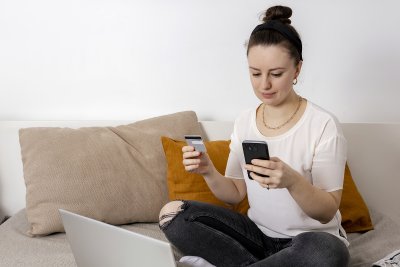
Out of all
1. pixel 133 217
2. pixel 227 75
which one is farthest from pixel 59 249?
pixel 227 75

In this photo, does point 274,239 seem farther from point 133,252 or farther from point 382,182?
point 382,182

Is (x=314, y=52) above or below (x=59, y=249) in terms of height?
above

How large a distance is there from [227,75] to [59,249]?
94 centimetres

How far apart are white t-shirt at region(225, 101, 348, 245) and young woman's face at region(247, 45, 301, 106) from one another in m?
0.10

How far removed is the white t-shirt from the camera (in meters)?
1.41

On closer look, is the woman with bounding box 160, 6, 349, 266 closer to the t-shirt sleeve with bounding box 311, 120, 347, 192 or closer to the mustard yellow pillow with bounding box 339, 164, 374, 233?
the t-shirt sleeve with bounding box 311, 120, 347, 192

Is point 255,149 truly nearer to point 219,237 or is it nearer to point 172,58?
point 219,237

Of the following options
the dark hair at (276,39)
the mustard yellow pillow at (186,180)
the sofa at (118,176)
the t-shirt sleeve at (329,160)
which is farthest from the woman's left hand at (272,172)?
the mustard yellow pillow at (186,180)

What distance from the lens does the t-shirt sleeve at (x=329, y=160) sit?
1.40m

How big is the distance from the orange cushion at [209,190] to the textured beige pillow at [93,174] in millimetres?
78

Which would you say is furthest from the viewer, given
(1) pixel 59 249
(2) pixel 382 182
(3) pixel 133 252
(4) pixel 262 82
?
(2) pixel 382 182

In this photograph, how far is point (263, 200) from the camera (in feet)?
4.96

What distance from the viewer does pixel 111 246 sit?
3.64 feet

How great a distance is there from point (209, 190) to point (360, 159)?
64cm
